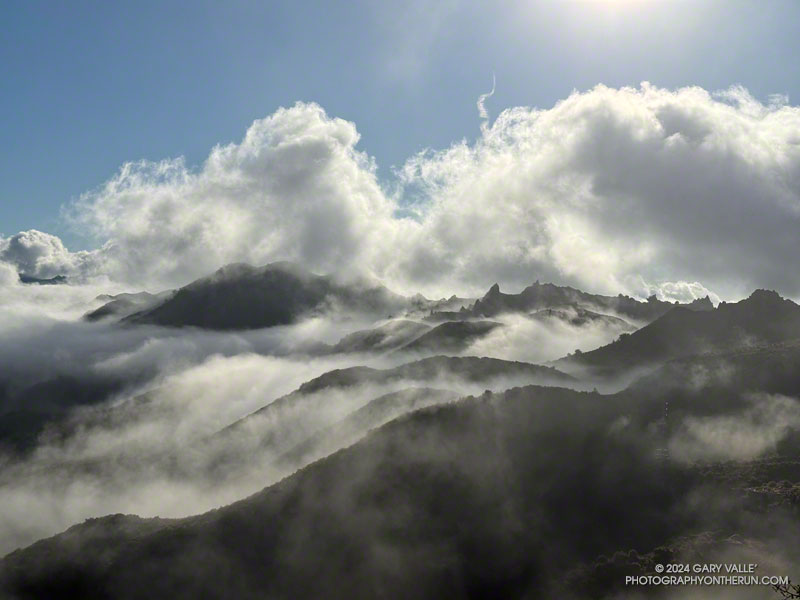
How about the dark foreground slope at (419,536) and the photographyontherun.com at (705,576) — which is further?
the dark foreground slope at (419,536)

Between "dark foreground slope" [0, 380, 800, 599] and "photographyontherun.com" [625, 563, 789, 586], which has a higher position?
"dark foreground slope" [0, 380, 800, 599]

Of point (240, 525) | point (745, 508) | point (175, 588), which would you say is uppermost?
point (240, 525)

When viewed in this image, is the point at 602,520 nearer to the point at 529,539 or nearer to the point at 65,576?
the point at 529,539

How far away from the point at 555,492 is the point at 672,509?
30.7 meters

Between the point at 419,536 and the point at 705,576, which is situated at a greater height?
the point at 419,536

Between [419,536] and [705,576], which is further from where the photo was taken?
[419,536]

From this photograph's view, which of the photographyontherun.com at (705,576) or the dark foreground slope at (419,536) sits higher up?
the dark foreground slope at (419,536)

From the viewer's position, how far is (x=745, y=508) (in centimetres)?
17125

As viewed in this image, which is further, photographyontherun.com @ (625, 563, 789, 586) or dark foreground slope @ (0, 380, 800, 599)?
dark foreground slope @ (0, 380, 800, 599)

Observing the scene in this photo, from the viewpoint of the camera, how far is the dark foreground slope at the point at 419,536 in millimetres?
160125

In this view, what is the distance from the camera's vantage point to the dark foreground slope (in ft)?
525

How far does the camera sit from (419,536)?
174 metres

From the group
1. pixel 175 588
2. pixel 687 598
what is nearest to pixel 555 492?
pixel 687 598

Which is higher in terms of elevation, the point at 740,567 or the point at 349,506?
the point at 349,506
